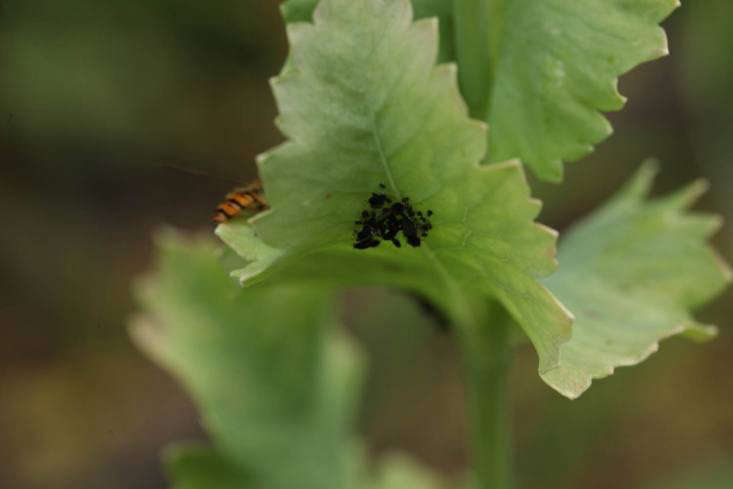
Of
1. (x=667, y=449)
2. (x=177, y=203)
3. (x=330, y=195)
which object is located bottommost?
(x=667, y=449)

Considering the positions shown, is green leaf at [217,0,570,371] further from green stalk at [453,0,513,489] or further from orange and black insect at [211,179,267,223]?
green stalk at [453,0,513,489]

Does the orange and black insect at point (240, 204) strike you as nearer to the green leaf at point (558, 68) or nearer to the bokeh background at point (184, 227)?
the green leaf at point (558, 68)

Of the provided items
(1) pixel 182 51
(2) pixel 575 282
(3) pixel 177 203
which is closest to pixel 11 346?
(3) pixel 177 203

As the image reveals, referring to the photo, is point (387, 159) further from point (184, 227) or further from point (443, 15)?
point (184, 227)

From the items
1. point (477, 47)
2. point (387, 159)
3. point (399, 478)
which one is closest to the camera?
point (387, 159)

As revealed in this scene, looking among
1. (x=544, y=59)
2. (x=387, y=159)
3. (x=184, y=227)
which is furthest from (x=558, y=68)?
(x=184, y=227)

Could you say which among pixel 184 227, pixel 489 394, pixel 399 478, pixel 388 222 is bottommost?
pixel 184 227

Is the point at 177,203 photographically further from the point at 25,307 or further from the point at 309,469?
the point at 309,469
